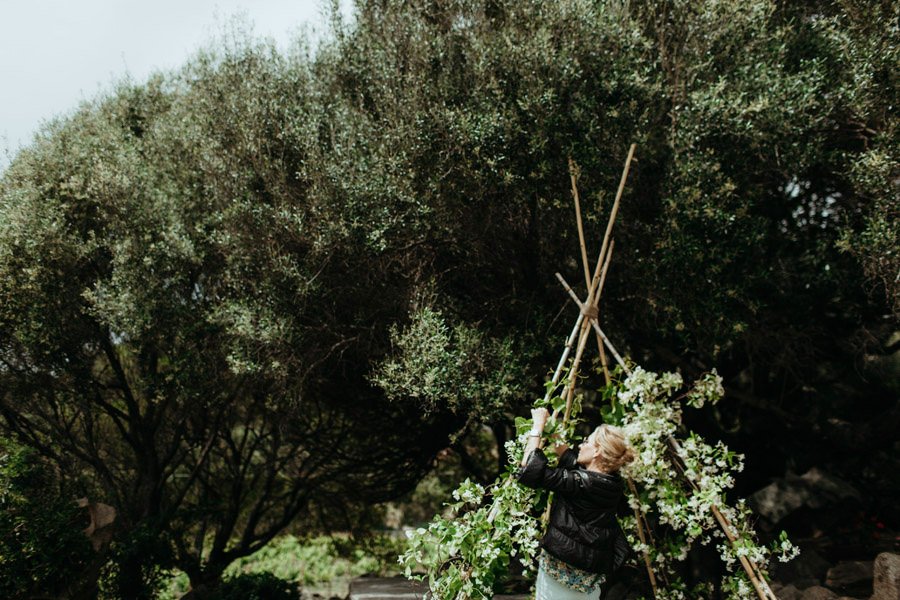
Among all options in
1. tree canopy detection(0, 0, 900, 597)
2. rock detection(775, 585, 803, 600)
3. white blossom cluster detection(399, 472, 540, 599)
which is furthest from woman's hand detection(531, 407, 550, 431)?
rock detection(775, 585, 803, 600)

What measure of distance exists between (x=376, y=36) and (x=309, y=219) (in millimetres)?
3255

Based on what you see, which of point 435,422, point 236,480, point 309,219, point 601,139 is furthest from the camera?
point 236,480

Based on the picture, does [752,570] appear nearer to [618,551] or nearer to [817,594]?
[618,551]

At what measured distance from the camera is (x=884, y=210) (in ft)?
25.8

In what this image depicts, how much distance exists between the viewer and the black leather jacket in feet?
16.6

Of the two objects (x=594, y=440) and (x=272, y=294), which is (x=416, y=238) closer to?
(x=272, y=294)

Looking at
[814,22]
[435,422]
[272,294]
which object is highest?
[814,22]

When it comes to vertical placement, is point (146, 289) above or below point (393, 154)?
below

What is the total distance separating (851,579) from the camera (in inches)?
321

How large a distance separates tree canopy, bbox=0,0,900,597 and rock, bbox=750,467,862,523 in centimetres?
107

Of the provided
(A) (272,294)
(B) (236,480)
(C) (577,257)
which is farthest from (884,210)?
(B) (236,480)

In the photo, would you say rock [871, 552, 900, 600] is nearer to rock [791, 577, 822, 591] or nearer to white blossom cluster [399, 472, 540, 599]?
rock [791, 577, 822, 591]

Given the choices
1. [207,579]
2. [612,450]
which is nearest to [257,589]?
[207,579]

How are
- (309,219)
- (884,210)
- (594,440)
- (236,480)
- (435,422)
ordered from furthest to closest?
(236,480), (435,422), (309,219), (884,210), (594,440)
